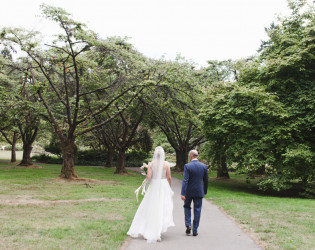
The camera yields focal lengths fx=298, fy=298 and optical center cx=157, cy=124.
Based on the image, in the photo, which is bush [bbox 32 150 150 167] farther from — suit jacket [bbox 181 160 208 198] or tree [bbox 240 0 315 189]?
suit jacket [bbox 181 160 208 198]

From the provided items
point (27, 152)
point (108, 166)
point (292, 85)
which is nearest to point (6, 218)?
point (292, 85)

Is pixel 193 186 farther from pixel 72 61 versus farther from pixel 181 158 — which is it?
pixel 181 158

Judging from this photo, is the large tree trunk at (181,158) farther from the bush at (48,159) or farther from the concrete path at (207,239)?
the concrete path at (207,239)

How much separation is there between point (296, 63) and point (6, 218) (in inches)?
574

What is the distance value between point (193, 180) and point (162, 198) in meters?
0.82

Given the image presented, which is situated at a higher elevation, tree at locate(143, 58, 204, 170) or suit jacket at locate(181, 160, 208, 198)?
tree at locate(143, 58, 204, 170)

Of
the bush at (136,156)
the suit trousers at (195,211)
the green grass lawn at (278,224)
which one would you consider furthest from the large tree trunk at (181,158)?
the suit trousers at (195,211)

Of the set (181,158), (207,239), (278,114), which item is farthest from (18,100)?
(207,239)

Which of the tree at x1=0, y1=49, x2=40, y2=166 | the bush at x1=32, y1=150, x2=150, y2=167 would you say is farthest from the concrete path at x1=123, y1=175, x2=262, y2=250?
the bush at x1=32, y1=150, x2=150, y2=167

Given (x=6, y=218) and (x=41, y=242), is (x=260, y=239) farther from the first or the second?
(x=6, y=218)

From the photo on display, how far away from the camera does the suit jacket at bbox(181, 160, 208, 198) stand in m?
6.76

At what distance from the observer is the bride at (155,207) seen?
646 cm

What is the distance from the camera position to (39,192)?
1341 cm

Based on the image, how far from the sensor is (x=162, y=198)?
6.80 metres
